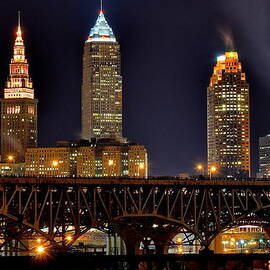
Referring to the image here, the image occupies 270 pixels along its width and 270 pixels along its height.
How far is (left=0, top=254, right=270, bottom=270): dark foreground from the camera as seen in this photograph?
417 feet

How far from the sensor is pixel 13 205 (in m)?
141

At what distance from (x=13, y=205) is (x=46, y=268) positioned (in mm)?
17666

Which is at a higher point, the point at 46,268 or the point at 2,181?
the point at 2,181

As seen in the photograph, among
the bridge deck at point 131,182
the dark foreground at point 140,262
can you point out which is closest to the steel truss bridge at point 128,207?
the bridge deck at point 131,182

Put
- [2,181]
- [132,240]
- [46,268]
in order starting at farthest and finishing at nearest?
[132,240], [2,181], [46,268]

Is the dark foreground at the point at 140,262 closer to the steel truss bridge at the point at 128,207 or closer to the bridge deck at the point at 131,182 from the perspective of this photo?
the steel truss bridge at the point at 128,207

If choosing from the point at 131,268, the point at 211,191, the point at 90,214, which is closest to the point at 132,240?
the point at 211,191

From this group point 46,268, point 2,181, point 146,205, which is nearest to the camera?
point 46,268

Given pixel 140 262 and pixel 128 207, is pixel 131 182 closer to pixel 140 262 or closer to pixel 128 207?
pixel 128 207

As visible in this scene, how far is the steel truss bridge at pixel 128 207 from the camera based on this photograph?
141m

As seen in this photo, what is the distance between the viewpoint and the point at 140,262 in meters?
137

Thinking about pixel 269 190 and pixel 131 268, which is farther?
pixel 269 190

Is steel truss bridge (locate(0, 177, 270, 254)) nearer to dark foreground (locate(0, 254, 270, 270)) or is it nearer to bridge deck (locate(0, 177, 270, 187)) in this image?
bridge deck (locate(0, 177, 270, 187))

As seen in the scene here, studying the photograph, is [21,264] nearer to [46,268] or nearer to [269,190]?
[46,268]
